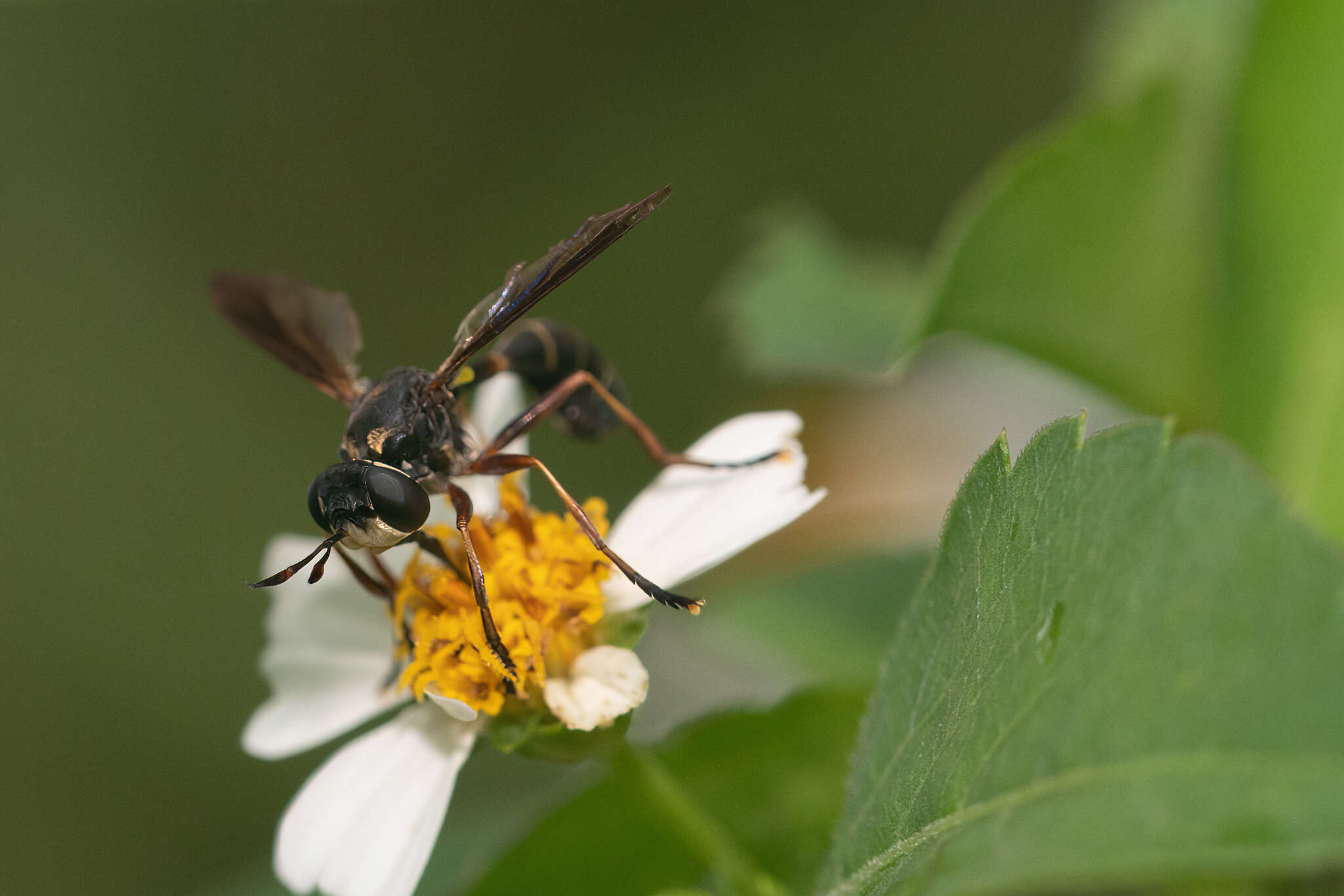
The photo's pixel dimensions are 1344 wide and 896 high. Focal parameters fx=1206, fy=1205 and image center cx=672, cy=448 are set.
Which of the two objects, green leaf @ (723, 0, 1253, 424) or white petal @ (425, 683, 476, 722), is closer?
white petal @ (425, 683, 476, 722)

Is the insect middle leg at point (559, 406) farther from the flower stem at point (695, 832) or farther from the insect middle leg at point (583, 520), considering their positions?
the flower stem at point (695, 832)

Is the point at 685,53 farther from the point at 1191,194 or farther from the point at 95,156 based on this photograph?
Result: the point at 1191,194

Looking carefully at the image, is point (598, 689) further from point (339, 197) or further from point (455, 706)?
point (339, 197)

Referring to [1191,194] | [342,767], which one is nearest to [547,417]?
[342,767]

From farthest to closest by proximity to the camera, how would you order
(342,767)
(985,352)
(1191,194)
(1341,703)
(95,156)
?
(95,156)
(985,352)
(1191,194)
(342,767)
(1341,703)

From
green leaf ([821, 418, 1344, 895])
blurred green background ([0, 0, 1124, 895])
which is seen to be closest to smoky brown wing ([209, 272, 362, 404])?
green leaf ([821, 418, 1344, 895])

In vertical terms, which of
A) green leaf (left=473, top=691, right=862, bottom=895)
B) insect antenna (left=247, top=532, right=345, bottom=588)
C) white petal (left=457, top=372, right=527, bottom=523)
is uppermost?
insect antenna (left=247, top=532, right=345, bottom=588)

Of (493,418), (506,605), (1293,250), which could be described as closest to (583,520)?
(506,605)

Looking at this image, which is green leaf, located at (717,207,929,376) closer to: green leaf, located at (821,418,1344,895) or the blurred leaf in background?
the blurred leaf in background
